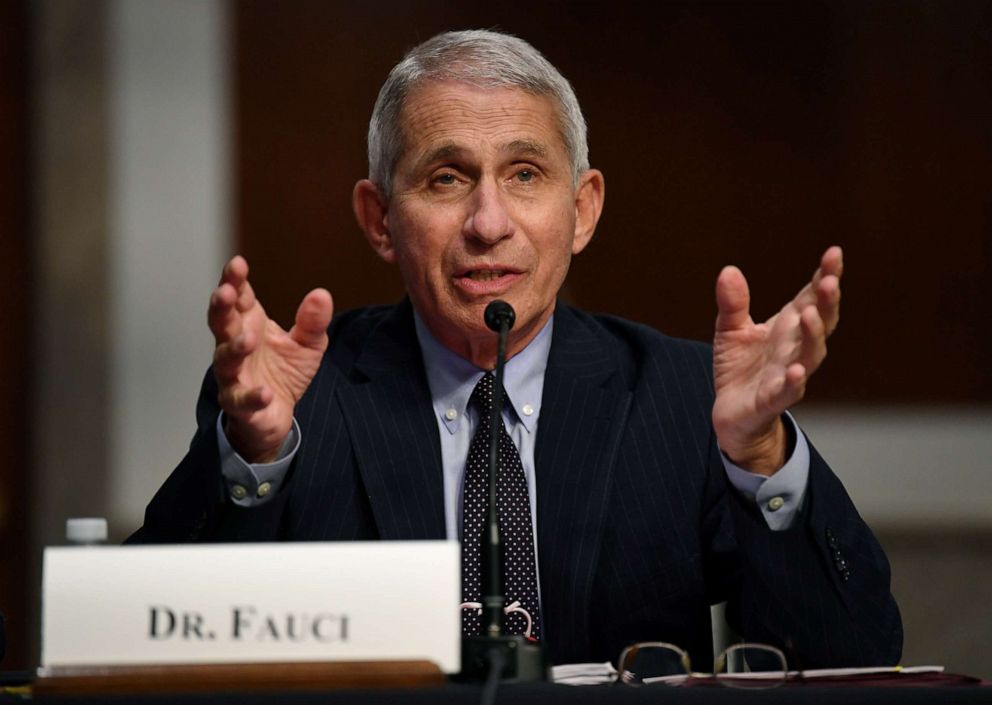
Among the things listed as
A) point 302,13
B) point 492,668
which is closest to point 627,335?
point 492,668

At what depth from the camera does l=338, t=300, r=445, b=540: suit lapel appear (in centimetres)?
228

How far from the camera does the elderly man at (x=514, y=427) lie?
1972mm

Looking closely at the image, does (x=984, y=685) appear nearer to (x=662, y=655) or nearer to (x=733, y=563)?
(x=662, y=655)

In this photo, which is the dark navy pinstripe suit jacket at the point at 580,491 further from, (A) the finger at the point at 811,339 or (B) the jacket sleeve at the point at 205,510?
(A) the finger at the point at 811,339

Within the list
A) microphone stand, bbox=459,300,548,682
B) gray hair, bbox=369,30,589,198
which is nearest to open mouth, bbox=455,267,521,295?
gray hair, bbox=369,30,589,198

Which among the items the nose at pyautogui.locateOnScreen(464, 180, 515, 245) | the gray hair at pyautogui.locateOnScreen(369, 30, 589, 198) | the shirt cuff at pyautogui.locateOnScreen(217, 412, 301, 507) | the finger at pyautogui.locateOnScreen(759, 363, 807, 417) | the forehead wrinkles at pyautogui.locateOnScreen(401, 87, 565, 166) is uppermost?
the gray hair at pyautogui.locateOnScreen(369, 30, 589, 198)

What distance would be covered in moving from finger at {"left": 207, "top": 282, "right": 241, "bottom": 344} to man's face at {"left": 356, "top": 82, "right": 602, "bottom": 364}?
606 millimetres

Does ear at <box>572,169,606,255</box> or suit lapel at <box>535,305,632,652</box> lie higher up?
ear at <box>572,169,606,255</box>

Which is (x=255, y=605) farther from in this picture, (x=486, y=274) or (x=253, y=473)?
(x=486, y=274)

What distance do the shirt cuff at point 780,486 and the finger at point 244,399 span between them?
0.62m

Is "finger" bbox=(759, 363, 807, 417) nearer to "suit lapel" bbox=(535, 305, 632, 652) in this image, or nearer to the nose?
"suit lapel" bbox=(535, 305, 632, 652)

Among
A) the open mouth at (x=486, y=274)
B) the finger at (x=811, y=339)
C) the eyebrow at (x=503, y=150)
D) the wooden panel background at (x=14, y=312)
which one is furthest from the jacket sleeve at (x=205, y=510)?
the wooden panel background at (x=14, y=312)

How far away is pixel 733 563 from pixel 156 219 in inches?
105

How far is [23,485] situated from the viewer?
14.8 ft
